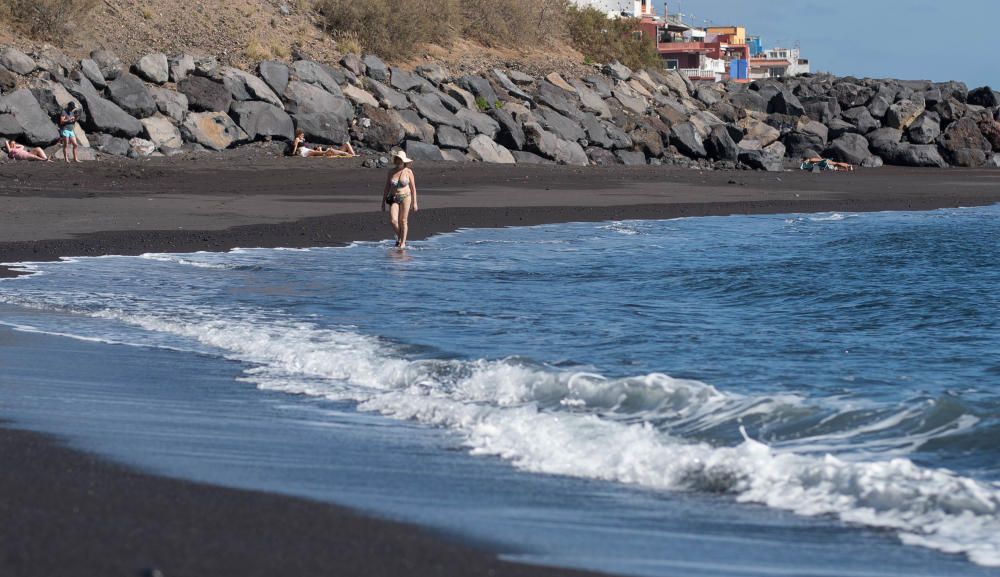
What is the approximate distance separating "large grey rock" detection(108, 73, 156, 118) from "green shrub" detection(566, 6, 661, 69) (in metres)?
23.1

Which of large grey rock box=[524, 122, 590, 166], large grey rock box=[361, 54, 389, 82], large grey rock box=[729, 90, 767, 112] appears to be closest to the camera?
large grey rock box=[524, 122, 590, 166]

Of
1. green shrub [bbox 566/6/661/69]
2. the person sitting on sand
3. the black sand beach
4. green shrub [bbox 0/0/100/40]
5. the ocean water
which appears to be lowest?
the ocean water

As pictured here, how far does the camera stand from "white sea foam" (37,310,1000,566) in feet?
16.7

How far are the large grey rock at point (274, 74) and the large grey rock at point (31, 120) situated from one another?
6.92 metres

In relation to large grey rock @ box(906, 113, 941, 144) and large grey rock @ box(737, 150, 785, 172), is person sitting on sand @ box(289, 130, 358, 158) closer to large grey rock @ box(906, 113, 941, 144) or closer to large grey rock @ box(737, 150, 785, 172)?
large grey rock @ box(737, 150, 785, 172)

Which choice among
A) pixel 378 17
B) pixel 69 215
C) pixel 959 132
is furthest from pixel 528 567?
pixel 959 132

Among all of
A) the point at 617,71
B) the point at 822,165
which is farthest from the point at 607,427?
the point at 617,71

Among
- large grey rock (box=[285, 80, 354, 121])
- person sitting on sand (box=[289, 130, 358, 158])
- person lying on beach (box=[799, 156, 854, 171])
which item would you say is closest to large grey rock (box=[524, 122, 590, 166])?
large grey rock (box=[285, 80, 354, 121])

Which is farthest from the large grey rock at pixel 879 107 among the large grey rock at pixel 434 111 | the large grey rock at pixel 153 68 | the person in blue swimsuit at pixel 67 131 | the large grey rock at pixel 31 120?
the large grey rock at pixel 31 120

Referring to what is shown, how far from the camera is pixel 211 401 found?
7.05 m

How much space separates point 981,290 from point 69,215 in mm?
13067

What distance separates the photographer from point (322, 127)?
2961cm

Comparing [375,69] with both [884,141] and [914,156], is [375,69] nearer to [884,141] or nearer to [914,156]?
[884,141]

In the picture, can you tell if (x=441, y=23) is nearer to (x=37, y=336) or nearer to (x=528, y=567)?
(x=37, y=336)
